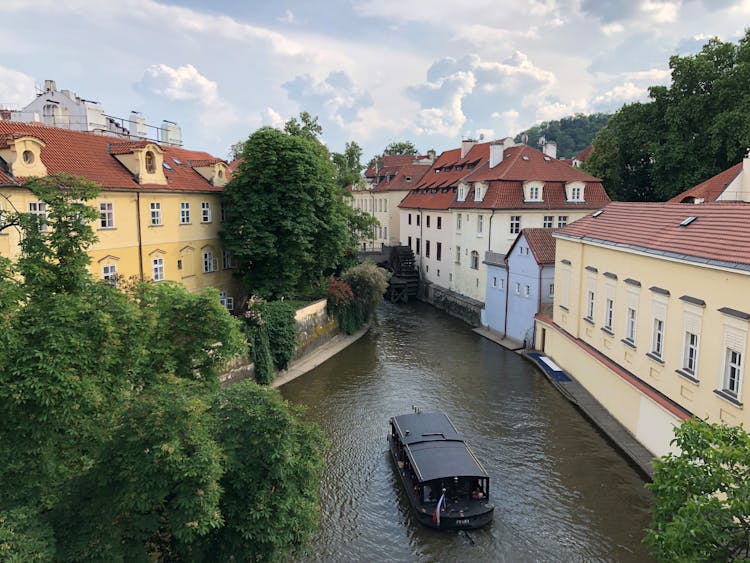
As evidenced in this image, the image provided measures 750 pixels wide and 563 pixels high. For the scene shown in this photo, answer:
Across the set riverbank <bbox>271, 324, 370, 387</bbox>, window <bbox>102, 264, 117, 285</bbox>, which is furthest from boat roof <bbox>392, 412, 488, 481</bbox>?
window <bbox>102, 264, 117, 285</bbox>

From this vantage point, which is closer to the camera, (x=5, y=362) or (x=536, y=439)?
(x=5, y=362)

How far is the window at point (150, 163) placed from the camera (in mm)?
23891

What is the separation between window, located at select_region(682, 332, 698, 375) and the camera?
14.2 metres

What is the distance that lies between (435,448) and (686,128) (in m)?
30.6

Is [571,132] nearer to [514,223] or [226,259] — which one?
[514,223]

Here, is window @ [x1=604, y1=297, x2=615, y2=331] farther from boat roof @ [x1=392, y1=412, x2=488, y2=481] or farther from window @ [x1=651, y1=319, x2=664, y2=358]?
boat roof @ [x1=392, y1=412, x2=488, y2=481]

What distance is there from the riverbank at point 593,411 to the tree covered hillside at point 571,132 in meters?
74.9

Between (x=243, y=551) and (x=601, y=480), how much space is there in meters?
11.2

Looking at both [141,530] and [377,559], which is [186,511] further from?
[377,559]

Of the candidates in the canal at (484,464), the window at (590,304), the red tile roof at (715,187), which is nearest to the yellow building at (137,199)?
the canal at (484,464)

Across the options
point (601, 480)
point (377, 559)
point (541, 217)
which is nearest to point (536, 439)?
point (601, 480)

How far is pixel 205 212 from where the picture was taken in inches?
1062

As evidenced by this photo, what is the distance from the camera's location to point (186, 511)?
6668mm

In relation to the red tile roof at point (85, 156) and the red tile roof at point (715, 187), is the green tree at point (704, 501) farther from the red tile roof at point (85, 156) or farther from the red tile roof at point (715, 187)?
the red tile roof at point (715, 187)
